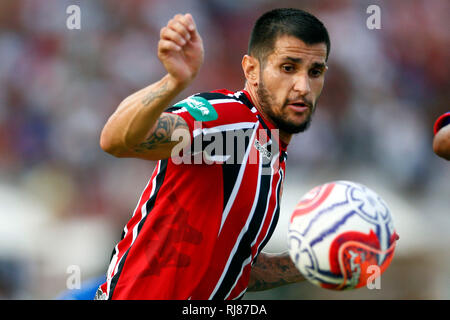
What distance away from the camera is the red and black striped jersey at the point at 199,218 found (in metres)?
2.98

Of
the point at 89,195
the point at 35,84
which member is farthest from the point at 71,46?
the point at 89,195

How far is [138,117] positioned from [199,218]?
0.71 metres

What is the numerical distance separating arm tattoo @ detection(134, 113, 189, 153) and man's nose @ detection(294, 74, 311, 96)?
92cm

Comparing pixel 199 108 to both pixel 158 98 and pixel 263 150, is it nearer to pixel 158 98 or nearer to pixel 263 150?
pixel 158 98

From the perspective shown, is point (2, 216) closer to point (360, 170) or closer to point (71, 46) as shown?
point (71, 46)

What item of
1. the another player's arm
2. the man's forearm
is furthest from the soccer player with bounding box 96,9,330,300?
the another player's arm

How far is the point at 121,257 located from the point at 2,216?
14.5 feet

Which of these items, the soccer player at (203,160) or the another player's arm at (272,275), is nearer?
the soccer player at (203,160)

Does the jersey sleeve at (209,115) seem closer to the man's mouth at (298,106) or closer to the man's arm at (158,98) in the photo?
the man's arm at (158,98)

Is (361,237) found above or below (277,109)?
below

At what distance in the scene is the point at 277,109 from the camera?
3.44 metres

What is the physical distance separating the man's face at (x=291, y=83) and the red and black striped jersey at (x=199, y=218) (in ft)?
1.09

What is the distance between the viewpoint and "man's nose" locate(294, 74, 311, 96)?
133 inches

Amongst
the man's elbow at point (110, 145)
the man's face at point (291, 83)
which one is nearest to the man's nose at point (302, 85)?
the man's face at point (291, 83)
